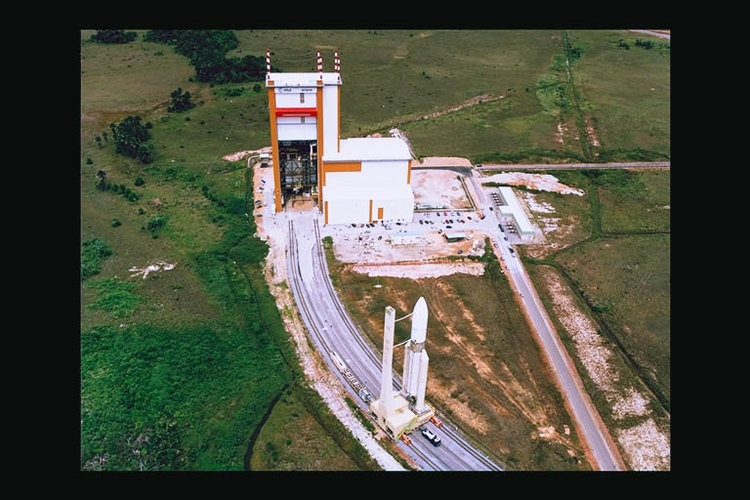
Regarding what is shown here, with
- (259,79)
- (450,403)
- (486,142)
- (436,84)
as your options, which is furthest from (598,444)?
(259,79)

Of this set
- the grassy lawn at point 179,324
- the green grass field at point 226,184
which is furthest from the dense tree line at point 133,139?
the green grass field at point 226,184

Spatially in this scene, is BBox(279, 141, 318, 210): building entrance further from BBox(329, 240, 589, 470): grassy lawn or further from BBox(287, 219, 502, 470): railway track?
BBox(329, 240, 589, 470): grassy lawn

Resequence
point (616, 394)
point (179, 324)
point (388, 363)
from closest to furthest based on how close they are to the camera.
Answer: point (388, 363), point (616, 394), point (179, 324)

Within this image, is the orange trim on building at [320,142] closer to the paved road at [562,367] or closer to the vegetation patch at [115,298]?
the paved road at [562,367]

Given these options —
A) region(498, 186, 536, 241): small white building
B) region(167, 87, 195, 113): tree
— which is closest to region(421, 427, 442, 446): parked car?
region(498, 186, 536, 241): small white building

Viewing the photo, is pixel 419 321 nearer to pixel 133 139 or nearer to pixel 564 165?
pixel 564 165

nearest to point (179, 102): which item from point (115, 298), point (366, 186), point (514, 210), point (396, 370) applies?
point (366, 186)
